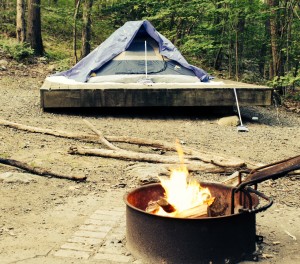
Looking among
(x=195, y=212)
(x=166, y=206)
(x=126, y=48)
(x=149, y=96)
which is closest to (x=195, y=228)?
(x=195, y=212)

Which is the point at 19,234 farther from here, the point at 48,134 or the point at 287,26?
the point at 287,26

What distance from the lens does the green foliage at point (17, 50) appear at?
51.9 ft

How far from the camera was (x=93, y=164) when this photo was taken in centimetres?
605

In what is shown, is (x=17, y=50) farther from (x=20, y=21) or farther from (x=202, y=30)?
(x=202, y=30)

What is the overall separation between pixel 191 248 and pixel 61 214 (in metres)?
1.59

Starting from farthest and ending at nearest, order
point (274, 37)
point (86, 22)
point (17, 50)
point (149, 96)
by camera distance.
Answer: point (86, 22) → point (17, 50) → point (274, 37) → point (149, 96)

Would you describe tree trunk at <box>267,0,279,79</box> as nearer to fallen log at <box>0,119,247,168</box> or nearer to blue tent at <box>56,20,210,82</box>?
blue tent at <box>56,20,210,82</box>

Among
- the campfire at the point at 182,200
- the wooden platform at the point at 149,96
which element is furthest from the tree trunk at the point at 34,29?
the campfire at the point at 182,200

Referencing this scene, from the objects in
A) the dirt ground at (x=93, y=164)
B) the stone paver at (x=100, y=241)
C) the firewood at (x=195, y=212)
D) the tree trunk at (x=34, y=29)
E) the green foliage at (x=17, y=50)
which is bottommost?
the dirt ground at (x=93, y=164)

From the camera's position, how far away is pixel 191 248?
10.3 feet

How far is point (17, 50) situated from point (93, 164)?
10960 mm

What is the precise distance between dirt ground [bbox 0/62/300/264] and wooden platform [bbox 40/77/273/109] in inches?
12.7

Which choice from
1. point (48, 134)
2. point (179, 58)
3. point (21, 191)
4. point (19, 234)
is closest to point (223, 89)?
point (179, 58)

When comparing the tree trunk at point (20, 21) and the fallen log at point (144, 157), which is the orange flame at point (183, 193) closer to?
the fallen log at point (144, 157)
